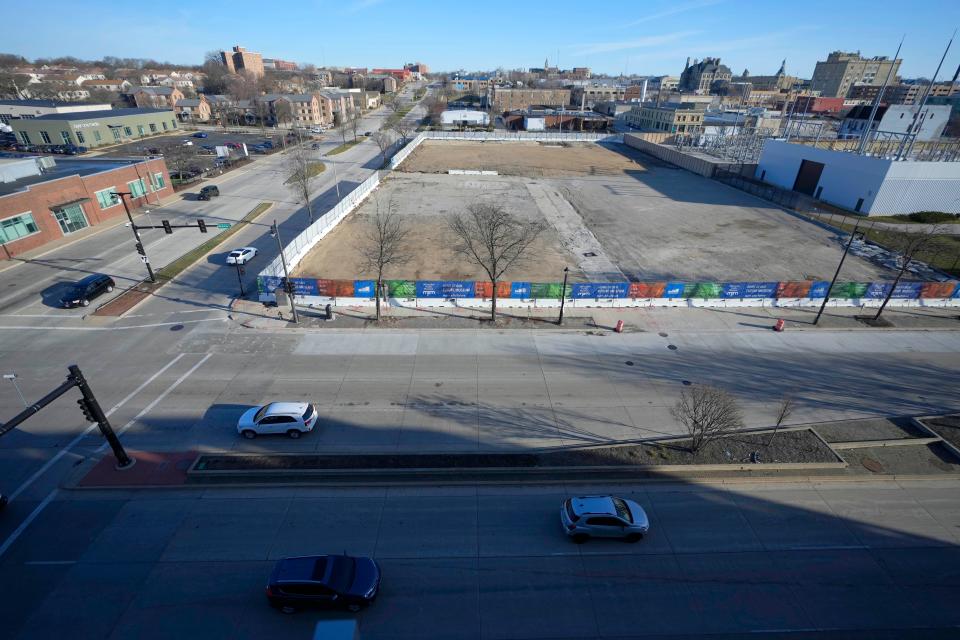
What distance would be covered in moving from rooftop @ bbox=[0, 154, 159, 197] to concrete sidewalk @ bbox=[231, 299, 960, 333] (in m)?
Answer: 25.8

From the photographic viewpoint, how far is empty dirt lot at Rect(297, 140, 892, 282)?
36.9 metres

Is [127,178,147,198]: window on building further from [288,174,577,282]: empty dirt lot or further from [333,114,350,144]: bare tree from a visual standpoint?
[333,114,350,144]: bare tree

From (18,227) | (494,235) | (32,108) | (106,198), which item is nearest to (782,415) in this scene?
(494,235)

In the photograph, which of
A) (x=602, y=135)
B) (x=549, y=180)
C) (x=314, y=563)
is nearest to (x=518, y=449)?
(x=314, y=563)

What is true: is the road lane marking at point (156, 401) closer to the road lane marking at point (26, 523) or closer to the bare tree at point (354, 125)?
the road lane marking at point (26, 523)

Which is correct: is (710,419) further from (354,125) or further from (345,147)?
(354,125)

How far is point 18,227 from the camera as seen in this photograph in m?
36.1

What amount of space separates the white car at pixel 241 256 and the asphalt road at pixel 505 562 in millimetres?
22505

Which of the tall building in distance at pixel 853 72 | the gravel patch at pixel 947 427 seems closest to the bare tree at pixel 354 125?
the gravel patch at pixel 947 427

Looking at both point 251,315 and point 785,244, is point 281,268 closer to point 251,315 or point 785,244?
point 251,315

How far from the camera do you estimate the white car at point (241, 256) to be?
35.0 metres

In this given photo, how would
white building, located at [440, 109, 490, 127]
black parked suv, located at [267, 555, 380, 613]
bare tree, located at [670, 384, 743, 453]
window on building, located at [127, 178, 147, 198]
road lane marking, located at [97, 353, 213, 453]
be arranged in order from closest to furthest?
black parked suv, located at [267, 555, 380, 613] < bare tree, located at [670, 384, 743, 453] < road lane marking, located at [97, 353, 213, 453] < window on building, located at [127, 178, 147, 198] < white building, located at [440, 109, 490, 127]

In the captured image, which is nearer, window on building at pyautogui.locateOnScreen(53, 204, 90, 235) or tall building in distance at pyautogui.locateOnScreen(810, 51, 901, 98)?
window on building at pyautogui.locateOnScreen(53, 204, 90, 235)

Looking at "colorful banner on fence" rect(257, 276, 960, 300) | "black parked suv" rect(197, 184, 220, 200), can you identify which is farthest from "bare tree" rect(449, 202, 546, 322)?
"black parked suv" rect(197, 184, 220, 200)
